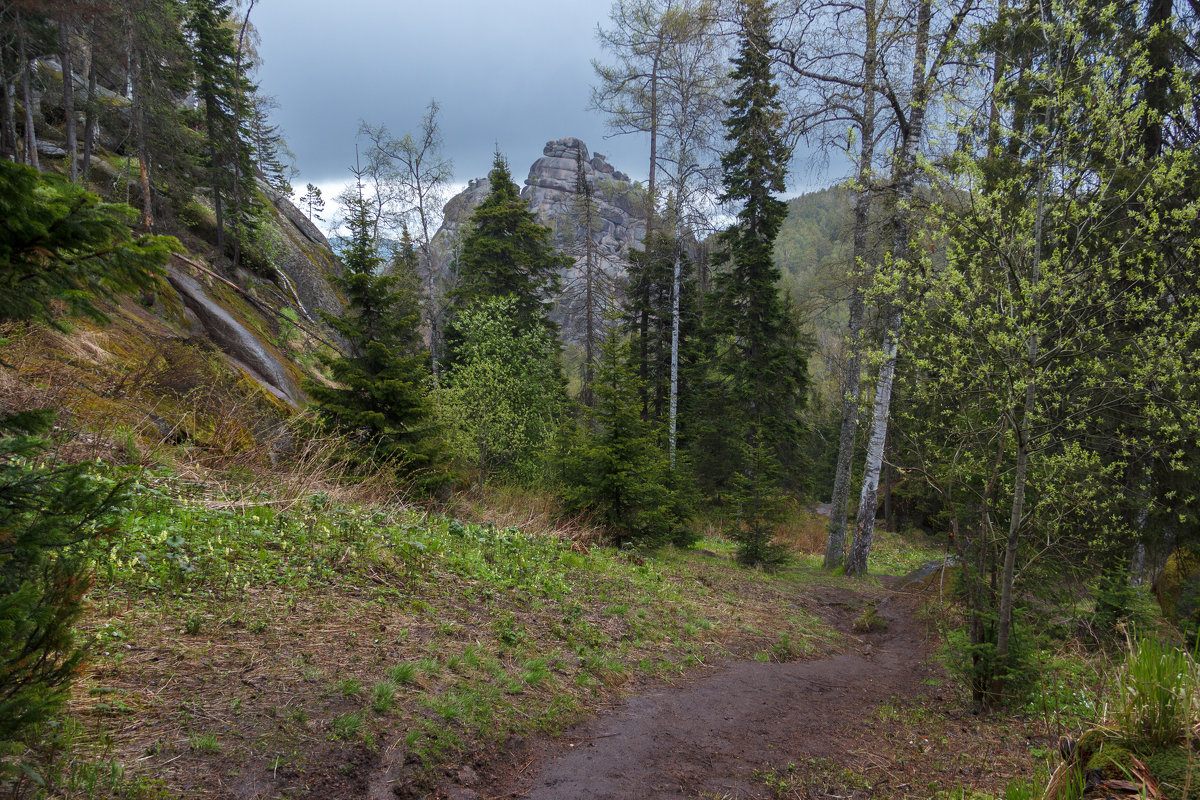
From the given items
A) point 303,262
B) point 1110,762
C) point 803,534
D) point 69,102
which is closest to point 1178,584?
point 1110,762

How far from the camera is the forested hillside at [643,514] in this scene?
2.74 metres

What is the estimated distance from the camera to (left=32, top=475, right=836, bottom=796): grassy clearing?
10.2 ft

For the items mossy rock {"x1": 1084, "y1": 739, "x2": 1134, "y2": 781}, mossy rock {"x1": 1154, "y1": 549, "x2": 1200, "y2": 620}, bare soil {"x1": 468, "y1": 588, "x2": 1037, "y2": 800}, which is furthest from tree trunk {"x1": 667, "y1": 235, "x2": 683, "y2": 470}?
mossy rock {"x1": 1084, "y1": 739, "x2": 1134, "y2": 781}

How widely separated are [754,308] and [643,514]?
36.5 ft

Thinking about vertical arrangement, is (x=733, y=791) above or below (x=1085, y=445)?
below

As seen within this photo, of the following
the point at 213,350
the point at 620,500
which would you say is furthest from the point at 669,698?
the point at 213,350

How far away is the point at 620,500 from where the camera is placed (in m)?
11.6

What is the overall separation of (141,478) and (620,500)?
7818 millimetres

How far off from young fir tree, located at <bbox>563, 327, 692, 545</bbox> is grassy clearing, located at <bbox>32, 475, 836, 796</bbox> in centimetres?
329

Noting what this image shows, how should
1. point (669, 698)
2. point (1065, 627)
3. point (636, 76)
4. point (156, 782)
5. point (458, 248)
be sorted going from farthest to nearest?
point (458, 248), point (636, 76), point (1065, 627), point (669, 698), point (156, 782)

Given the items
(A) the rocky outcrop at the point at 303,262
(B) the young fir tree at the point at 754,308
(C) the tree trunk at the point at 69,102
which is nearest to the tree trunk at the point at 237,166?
(A) the rocky outcrop at the point at 303,262

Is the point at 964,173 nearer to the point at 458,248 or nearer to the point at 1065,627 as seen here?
the point at 1065,627

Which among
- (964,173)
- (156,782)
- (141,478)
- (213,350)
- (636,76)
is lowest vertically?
(156,782)

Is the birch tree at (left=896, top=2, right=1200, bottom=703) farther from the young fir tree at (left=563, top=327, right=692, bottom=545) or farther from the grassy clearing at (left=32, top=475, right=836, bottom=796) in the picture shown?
the young fir tree at (left=563, top=327, right=692, bottom=545)
